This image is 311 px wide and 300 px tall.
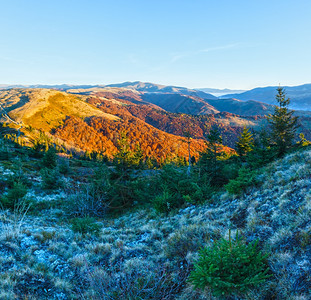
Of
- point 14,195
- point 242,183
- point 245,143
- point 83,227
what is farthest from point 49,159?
point 245,143

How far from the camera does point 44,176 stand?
20.3m

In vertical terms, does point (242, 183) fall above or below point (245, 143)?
below

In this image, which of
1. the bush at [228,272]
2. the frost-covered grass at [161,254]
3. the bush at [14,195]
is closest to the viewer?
the bush at [228,272]

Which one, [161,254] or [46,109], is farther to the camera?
[46,109]

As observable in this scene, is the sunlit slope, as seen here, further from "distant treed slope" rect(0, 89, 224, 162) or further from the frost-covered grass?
the frost-covered grass

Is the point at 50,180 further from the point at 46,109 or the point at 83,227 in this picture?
the point at 46,109

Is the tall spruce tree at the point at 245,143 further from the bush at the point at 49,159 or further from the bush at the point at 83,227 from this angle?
the bush at the point at 49,159

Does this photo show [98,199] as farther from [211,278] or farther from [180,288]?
[211,278]

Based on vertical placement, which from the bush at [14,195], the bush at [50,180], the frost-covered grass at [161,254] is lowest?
the bush at [50,180]

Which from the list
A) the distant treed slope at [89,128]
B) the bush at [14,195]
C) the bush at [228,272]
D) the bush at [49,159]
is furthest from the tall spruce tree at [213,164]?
the distant treed slope at [89,128]

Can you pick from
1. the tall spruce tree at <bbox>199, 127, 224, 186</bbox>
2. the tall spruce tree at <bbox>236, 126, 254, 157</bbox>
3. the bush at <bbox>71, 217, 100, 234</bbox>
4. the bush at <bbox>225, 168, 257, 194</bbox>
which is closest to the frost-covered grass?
the bush at <bbox>71, 217, 100, 234</bbox>

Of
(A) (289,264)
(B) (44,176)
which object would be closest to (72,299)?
(A) (289,264)

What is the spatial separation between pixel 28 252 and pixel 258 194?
361 inches

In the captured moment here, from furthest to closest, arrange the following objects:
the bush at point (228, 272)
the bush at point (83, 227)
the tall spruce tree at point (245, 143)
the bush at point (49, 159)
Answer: the tall spruce tree at point (245, 143), the bush at point (49, 159), the bush at point (83, 227), the bush at point (228, 272)
